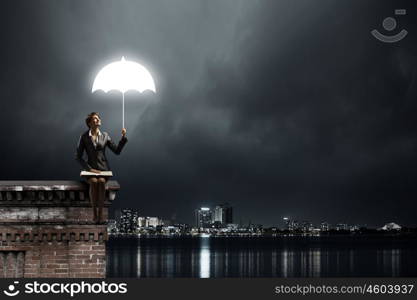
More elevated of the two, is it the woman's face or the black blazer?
the woman's face

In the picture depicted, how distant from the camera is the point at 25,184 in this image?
1158 centimetres

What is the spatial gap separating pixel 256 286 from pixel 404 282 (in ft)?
12.4

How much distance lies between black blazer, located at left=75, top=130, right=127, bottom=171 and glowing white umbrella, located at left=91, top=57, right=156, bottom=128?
4.66 ft

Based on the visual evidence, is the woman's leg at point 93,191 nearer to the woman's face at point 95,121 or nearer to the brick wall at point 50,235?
the brick wall at point 50,235

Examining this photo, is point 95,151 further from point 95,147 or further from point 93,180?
point 93,180

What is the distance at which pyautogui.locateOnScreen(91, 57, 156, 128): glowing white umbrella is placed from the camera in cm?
1286

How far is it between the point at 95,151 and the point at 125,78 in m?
1.89

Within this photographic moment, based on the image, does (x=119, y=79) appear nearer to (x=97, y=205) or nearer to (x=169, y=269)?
(x=97, y=205)

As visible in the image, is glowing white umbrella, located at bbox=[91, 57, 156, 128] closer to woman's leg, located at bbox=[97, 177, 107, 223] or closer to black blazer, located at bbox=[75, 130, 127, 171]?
black blazer, located at bbox=[75, 130, 127, 171]

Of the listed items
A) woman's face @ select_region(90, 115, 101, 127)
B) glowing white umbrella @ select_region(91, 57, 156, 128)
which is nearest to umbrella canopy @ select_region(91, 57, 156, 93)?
glowing white umbrella @ select_region(91, 57, 156, 128)

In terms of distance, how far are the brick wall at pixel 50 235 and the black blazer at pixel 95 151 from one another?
0.35 m

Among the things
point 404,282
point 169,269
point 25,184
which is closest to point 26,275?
point 25,184

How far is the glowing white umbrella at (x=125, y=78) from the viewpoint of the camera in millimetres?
12863

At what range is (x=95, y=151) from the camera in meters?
11.7
